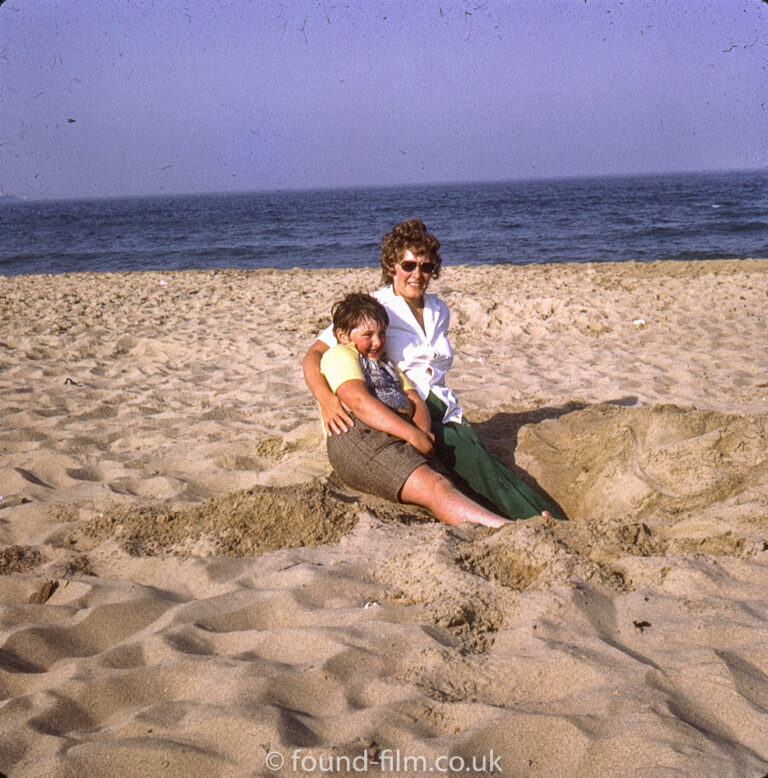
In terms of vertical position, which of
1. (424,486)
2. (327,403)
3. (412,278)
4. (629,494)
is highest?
(412,278)

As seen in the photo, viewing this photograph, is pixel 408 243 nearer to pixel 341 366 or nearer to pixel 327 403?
pixel 341 366

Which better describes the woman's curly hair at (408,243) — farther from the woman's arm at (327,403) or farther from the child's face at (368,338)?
the woman's arm at (327,403)

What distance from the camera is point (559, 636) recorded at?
208 centimetres

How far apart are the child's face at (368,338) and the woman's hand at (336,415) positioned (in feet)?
0.91

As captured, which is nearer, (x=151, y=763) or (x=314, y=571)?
(x=151, y=763)

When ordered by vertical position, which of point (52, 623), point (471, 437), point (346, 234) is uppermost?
point (346, 234)

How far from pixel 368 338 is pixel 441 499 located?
0.85m

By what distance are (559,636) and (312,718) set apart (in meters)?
0.76

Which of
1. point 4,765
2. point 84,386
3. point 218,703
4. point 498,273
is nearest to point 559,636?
point 218,703

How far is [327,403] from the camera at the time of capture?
3373 millimetres

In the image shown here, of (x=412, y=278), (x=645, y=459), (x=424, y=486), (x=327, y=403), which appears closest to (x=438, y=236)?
(x=412, y=278)

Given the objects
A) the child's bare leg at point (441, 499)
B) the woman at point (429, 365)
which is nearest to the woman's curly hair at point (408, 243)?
the woman at point (429, 365)

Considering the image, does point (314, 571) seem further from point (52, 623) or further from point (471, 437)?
point (471, 437)

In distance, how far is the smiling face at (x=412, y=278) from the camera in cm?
364
